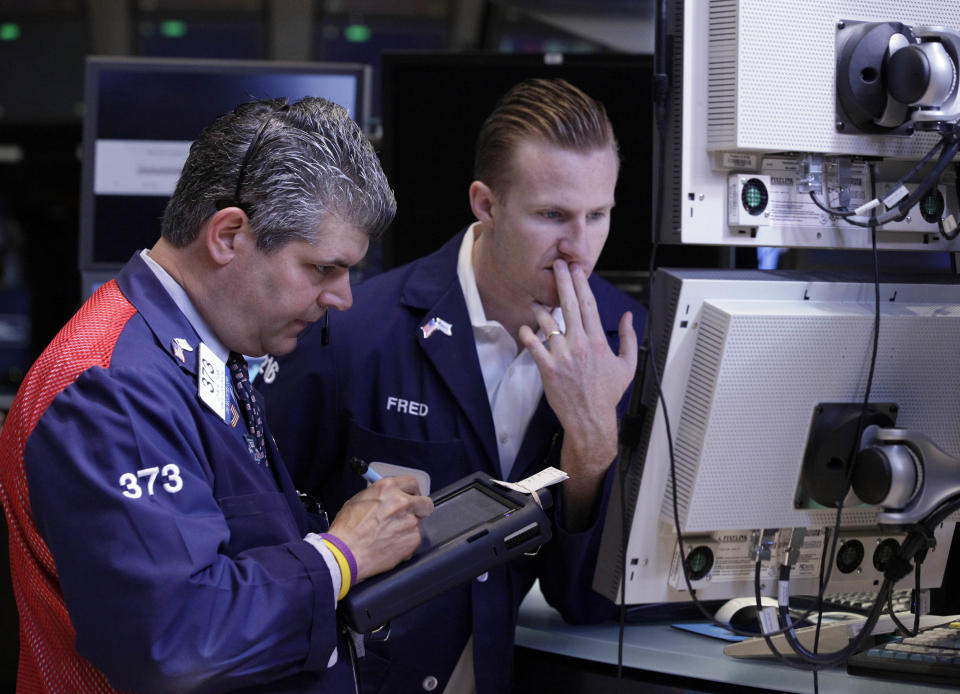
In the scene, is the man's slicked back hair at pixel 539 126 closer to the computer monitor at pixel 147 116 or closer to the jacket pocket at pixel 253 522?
the jacket pocket at pixel 253 522

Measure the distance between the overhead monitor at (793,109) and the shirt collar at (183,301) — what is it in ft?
1.96

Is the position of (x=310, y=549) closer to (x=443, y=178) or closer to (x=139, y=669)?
(x=139, y=669)

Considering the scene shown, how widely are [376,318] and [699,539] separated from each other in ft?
2.50

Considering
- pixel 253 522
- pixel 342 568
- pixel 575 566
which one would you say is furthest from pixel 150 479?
pixel 575 566

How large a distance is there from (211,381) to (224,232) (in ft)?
0.60

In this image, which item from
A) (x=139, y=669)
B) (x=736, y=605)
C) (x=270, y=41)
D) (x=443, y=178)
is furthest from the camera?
(x=270, y=41)

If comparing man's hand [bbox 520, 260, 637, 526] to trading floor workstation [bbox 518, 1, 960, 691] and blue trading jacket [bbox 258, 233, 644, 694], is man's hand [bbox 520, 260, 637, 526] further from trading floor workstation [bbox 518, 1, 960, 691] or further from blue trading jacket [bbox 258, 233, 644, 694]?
trading floor workstation [bbox 518, 1, 960, 691]

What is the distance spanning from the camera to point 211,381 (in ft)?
4.45

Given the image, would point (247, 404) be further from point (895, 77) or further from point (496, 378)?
point (895, 77)

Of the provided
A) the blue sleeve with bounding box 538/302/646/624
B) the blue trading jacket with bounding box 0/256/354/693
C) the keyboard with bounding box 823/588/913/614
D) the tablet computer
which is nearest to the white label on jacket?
the blue sleeve with bounding box 538/302/646/624

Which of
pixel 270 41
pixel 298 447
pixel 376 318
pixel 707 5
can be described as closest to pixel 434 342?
pixel 376 318

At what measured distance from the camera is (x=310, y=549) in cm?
134

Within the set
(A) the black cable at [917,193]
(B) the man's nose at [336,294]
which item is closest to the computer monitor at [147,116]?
(B) the man's nose at [336,294]

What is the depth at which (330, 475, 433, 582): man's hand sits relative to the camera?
1393mm
